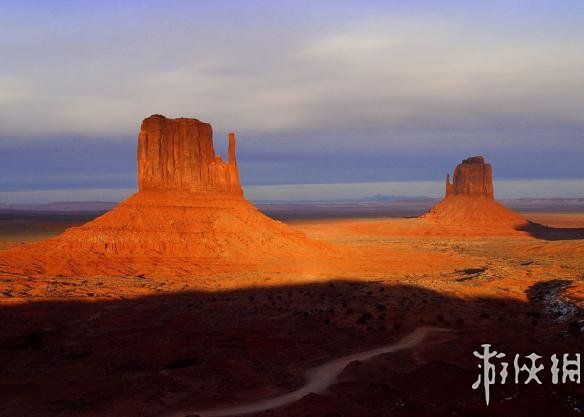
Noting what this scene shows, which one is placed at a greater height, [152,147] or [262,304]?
[152,147]

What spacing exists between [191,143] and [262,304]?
102 ft

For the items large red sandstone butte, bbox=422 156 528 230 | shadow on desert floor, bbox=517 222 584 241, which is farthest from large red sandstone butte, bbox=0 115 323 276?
large red sandstone butte, bbox=422 156 528 230

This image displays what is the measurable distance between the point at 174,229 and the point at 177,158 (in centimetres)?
896

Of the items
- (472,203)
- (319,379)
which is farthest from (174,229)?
(472,203)

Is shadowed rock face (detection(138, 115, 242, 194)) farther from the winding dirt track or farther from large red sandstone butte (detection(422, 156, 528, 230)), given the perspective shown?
large red sandstone butte (detection(422, 156, 528, 230))

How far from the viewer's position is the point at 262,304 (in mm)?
34406

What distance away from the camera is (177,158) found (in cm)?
5988

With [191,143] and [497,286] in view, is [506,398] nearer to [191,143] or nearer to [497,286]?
→ [497,286]

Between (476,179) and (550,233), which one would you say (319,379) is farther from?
(476,179)

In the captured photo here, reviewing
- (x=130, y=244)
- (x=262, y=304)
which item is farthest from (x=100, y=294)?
(x=130, y=244)

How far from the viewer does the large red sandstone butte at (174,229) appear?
163 ft

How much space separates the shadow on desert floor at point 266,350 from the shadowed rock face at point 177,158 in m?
24.9

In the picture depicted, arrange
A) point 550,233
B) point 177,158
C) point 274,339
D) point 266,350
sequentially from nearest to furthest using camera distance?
point 266,350 < point 274,339 < point 177,158 < point 550,233

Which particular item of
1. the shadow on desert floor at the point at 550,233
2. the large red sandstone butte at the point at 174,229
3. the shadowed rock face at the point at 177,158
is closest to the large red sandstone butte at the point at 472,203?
the shadow on desert floor at the point at 550,233
